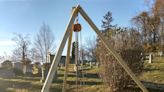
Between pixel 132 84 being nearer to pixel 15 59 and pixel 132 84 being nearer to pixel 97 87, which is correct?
pixel 97 87

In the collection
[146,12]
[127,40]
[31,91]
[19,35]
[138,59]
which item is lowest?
[31,91]

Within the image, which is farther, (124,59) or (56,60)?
(124,59)

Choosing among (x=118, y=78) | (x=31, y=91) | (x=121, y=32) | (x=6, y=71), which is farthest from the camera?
(x=6, y=71)

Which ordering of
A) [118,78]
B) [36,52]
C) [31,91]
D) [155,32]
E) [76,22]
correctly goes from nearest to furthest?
1. [76,22]
2. [118,78]
3. [31,91]
4. [36,52]
5. [155,32]

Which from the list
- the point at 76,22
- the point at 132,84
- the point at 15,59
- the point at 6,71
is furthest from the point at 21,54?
the point at 76,22

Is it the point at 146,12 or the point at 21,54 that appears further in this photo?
the point at 146,12

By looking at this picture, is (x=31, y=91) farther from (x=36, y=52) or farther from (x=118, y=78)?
(x=36, y=52)

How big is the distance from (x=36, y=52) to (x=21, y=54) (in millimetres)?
1916

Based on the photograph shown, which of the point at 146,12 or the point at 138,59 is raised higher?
the point at 146,12

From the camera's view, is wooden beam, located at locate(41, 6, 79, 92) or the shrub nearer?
wooden beam, located at locate(41, 6, 79, 92)

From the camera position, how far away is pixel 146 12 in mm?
46312

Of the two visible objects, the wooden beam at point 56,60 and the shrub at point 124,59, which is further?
the shrub at point 124,59

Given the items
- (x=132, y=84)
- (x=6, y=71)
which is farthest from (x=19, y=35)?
(x=132, y=84)

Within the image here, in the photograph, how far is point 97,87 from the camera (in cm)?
1324
